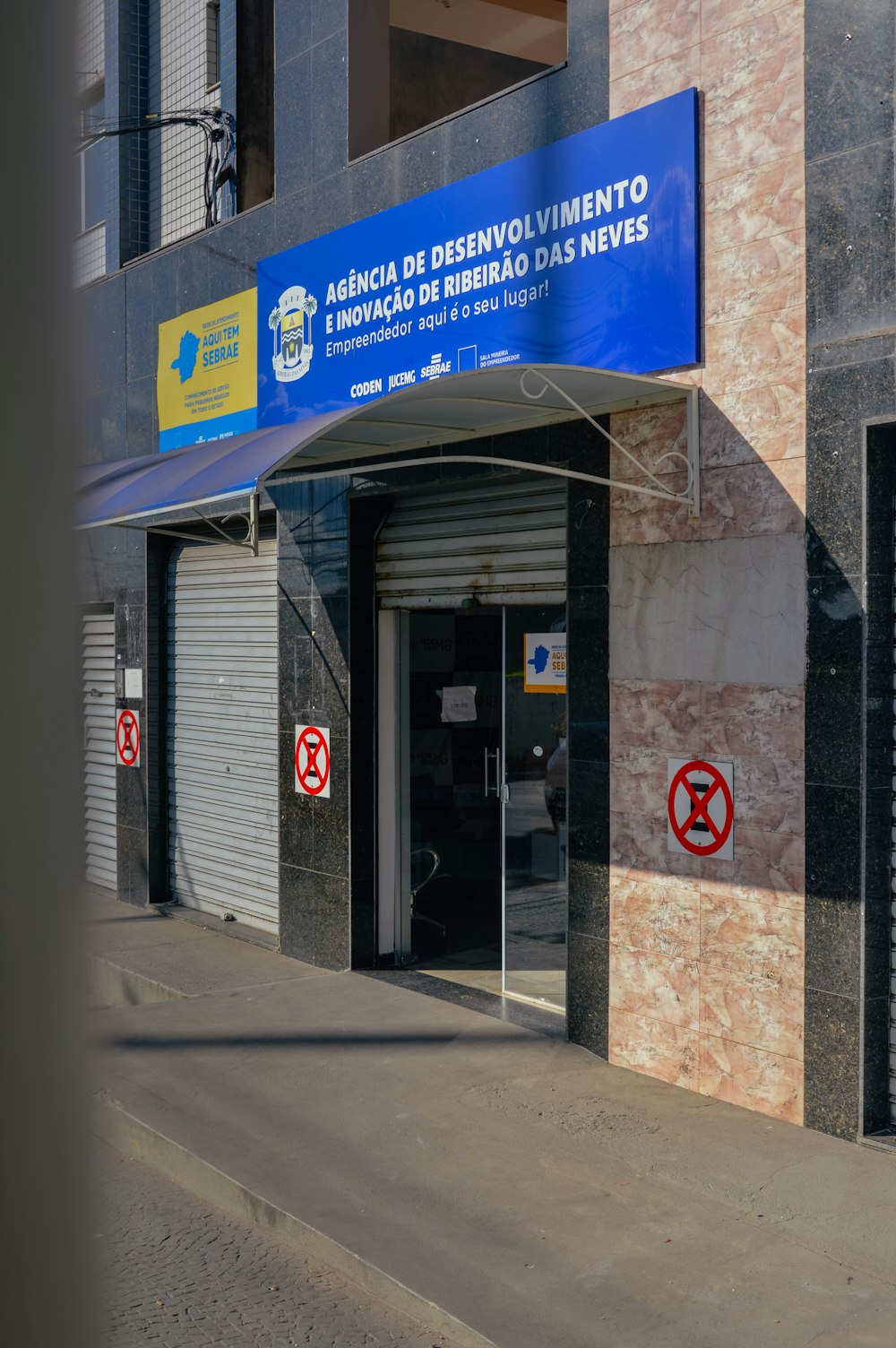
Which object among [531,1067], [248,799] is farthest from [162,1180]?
[248,799]

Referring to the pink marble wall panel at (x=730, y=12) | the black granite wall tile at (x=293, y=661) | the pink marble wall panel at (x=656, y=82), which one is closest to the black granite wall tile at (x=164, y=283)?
the black granite wall tile at (x=293, y=661)

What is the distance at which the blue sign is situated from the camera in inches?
242

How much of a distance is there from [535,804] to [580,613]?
57.3 inches

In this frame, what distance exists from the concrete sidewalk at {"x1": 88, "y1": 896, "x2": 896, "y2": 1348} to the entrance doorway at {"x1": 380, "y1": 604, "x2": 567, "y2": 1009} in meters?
0.76

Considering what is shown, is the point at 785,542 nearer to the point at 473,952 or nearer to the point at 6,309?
the point at 473,952

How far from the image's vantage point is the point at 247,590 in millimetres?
9930

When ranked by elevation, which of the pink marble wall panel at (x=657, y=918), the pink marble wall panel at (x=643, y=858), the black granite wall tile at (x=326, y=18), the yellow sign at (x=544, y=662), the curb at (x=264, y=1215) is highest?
the black granite wall tile at (x=326, y=18)

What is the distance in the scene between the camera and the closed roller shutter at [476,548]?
24.1ft

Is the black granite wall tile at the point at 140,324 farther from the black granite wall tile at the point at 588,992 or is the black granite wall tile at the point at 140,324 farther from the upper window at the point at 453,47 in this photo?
the black granite wall tile at the point at 588,992

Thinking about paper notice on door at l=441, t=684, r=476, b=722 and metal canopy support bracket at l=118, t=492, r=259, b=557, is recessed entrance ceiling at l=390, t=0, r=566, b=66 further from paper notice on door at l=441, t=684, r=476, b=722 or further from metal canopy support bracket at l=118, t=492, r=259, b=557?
paper notice on door at l=441, t=684, r=476, b=722

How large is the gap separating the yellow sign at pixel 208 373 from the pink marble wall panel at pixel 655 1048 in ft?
16.8

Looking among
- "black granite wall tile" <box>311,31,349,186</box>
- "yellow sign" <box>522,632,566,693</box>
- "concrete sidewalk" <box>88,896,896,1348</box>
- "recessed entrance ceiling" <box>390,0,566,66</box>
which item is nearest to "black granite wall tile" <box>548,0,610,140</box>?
"black granite wall tile" <box>311,31,349,186</box>

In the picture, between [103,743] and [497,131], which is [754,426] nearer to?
[497,131]

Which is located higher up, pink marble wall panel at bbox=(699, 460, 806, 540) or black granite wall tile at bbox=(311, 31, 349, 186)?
black granite wall tile at bbox=(311, 31, 349, 186)
